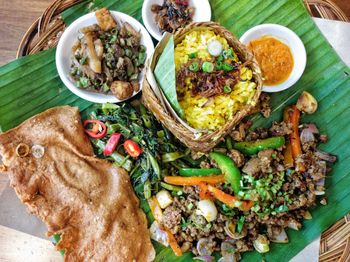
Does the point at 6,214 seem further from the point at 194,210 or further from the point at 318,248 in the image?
the point at 318,248

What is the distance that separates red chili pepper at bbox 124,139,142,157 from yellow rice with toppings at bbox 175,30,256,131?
2.47 ft

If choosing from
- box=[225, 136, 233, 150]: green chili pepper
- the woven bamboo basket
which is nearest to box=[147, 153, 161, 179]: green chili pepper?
the woven bamboo basket

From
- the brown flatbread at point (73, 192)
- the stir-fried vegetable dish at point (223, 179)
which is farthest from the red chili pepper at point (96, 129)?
the brown flatbread at point (73, 192)

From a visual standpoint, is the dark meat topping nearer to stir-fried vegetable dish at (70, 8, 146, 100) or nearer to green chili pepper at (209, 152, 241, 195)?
stir-fried vegetable dish at (70, 8, 146, 100)

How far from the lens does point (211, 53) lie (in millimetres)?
4617

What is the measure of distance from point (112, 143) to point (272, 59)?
2.00 meters

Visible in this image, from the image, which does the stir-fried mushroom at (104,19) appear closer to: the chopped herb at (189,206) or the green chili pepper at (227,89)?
the green chili pepper at (227,89)

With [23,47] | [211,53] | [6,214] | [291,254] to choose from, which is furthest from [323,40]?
[6,214]

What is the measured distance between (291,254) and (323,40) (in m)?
2.46

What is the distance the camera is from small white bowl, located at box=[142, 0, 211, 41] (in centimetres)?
518

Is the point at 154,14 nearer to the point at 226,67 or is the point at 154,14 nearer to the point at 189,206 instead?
the point at 226,67

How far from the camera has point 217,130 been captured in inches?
177

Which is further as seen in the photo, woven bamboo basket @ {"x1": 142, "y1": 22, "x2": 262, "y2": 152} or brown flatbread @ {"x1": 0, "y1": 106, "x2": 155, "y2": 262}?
brown flatbread @ {"x1": 0, "y1": 106, "x2": 155, "y2": 262}

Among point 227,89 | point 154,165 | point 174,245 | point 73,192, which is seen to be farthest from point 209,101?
point 73,192
